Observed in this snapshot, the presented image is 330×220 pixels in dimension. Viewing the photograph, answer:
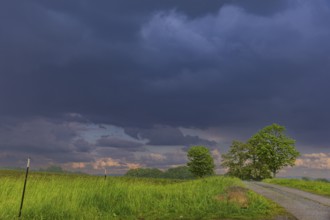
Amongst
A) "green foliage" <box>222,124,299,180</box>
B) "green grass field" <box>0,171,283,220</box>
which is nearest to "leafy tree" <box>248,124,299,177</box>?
"green foliage" <box>222,124,299,180</box>

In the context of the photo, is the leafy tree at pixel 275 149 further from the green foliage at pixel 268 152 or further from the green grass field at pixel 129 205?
the green grass field at pixel 129 205

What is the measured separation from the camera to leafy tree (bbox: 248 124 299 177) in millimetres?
72125

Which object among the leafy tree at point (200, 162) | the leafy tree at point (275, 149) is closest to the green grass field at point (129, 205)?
the leafy tree at point (275, 149)

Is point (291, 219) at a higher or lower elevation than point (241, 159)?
lower

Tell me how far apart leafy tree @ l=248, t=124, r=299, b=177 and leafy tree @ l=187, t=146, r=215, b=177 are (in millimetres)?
22771

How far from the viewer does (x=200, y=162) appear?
316 ft

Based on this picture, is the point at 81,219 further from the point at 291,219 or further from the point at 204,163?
the point at 204,163

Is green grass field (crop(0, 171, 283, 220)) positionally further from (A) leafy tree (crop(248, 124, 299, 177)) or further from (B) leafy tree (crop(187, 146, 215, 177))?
(B) leafy tree (crop(187, 146, 215, 177))

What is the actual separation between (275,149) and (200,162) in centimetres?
2724

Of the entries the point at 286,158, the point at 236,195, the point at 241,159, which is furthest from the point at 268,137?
the point at 236,195

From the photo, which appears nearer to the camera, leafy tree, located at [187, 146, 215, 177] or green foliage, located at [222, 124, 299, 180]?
green foliage, located at [222, 124, 299, 180]

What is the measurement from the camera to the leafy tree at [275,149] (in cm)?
7212

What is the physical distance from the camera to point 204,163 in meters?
96.1

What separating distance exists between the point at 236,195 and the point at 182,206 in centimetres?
268
